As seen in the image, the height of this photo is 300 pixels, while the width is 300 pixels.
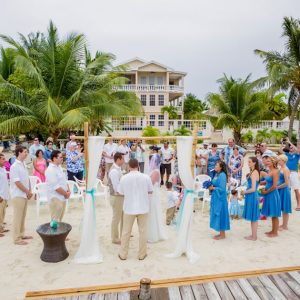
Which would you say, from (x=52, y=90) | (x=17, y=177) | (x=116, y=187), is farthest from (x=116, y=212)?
(x=52, y=90)

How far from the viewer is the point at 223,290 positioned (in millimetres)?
3910

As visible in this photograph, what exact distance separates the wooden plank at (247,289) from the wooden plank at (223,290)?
0.21 meters

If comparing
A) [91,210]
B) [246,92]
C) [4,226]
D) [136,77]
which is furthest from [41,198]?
[136,77]

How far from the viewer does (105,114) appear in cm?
1443

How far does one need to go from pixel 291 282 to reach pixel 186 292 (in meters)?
1.49

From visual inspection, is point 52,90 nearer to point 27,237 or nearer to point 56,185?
point 27,237

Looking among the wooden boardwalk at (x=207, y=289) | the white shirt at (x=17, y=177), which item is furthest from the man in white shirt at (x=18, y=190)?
the wooden boardwalk at (x=207, y=289)

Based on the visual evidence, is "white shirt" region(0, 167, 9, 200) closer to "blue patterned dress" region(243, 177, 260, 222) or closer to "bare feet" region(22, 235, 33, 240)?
"bare feet" region(22, 235, 33, 240)

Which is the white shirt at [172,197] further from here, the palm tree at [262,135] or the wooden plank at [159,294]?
the palm tree at [262,135]

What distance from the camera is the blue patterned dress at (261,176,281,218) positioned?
5.95 meters

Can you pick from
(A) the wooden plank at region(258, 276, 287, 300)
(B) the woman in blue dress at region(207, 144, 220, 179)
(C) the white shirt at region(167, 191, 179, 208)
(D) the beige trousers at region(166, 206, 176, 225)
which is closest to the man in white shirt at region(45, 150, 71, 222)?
(C) the white shirt at region(167, 191, 179, 208)

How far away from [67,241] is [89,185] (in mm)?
1523

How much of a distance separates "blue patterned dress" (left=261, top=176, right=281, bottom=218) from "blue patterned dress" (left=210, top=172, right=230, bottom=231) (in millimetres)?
890

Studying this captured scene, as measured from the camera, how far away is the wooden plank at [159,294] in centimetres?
370
